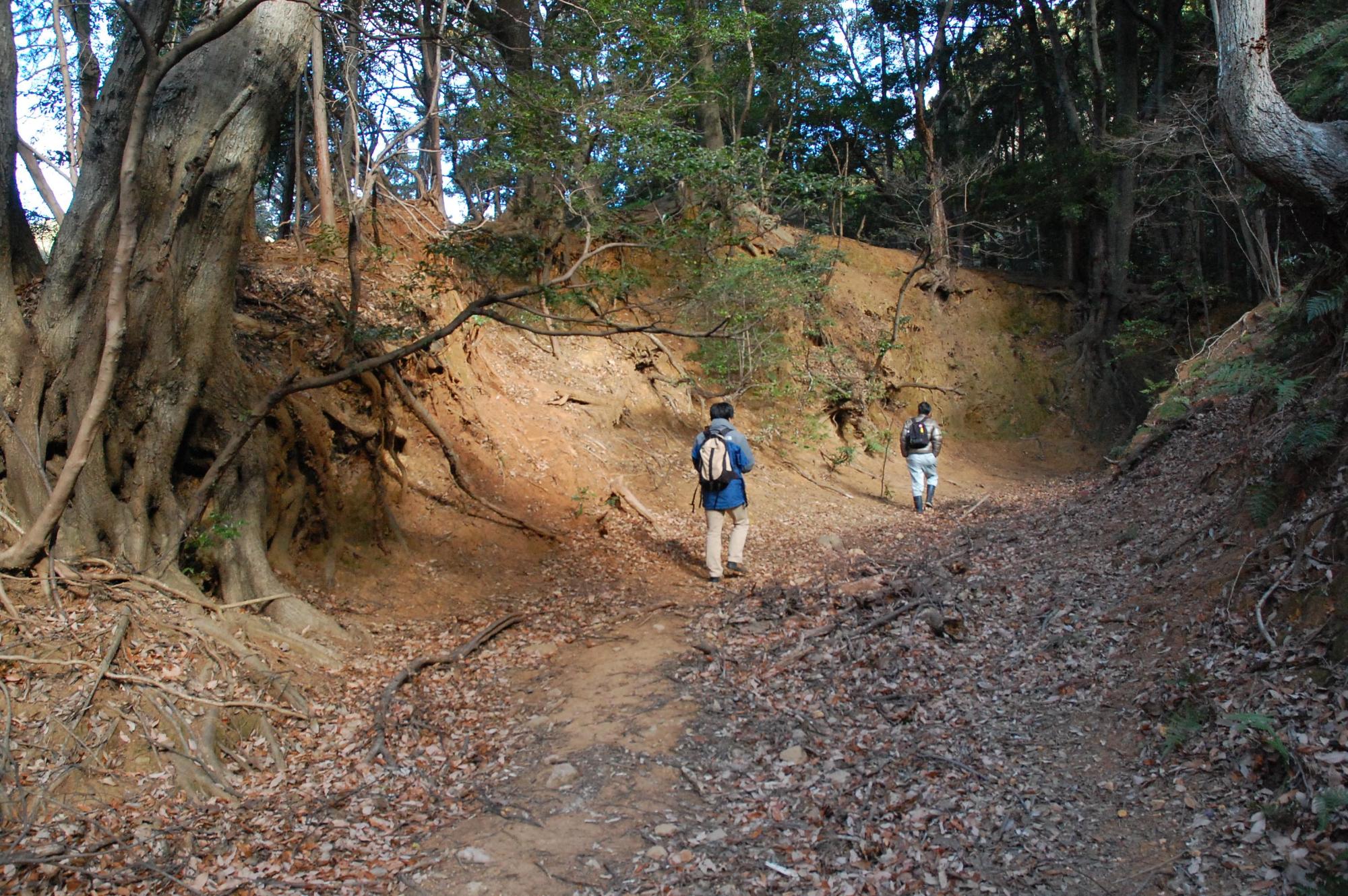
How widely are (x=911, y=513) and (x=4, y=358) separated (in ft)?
42.2

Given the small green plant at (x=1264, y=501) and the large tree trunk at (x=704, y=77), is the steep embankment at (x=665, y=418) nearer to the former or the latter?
the large tree trunk at (x=704, y=77)

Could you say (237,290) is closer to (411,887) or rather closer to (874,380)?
(411,887)

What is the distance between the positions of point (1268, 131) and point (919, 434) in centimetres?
818

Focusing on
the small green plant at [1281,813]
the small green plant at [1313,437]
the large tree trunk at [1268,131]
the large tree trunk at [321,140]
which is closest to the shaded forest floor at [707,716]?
the small green plant at [1281,813]

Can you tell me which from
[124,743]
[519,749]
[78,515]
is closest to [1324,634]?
[519,749]

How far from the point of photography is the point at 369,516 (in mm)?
9430

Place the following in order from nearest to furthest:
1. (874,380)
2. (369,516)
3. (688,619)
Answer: (688,619) → (369,516) → (874,380)

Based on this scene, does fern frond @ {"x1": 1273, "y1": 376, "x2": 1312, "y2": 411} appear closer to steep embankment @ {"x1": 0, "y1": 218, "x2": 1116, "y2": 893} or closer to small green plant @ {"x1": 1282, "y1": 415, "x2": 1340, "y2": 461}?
small green plant @ {"x1": 1282, "y1": 415, "x2": 1340, "y2": 461}

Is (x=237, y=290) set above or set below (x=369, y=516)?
above

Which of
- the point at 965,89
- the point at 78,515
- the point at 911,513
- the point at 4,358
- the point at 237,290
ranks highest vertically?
the point at 965,89

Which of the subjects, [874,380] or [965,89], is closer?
[874,380]

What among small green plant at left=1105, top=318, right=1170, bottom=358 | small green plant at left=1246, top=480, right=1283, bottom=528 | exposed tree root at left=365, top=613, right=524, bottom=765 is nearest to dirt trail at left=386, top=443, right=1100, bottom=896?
exposed tree root at left=365, top=613, right=524, bottom=765

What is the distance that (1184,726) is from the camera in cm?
455

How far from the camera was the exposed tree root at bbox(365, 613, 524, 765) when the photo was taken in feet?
19.2
